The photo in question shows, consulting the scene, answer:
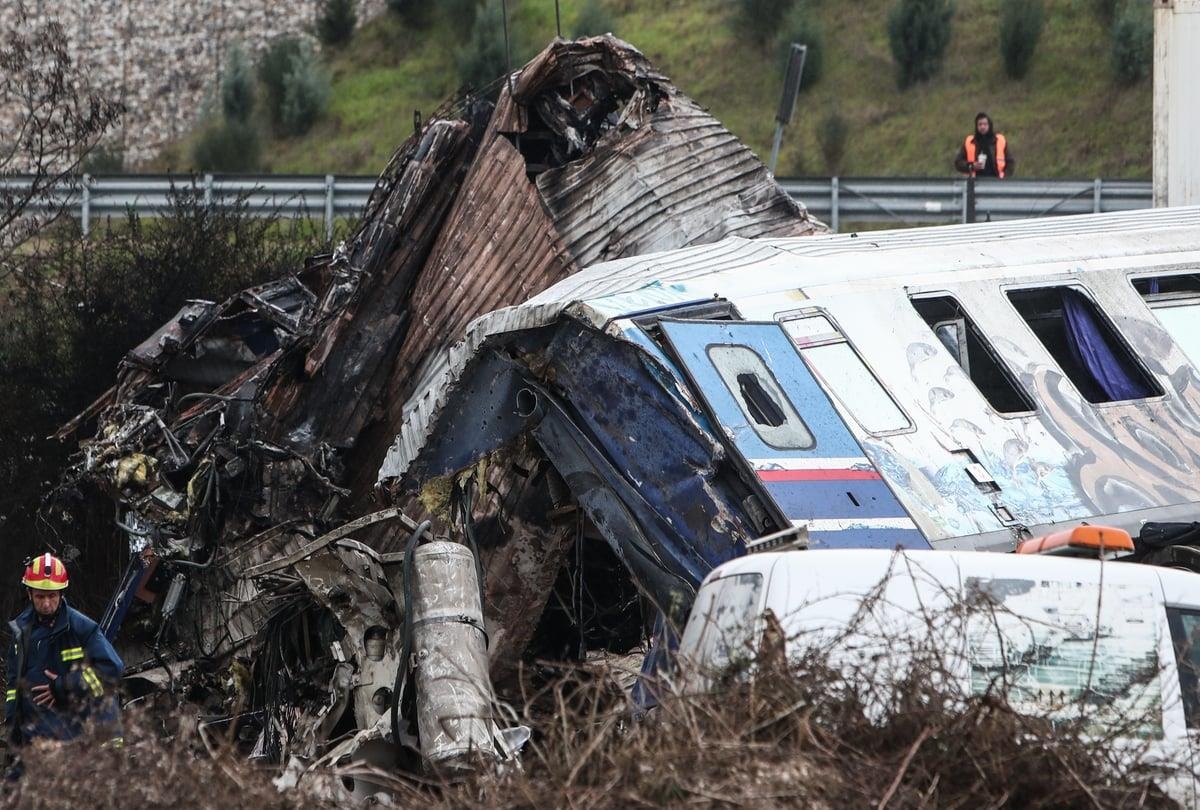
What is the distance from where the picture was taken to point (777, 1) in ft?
127

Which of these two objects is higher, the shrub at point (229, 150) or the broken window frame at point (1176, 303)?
the broken window frame at point (1176, 303)

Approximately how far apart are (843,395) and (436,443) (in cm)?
286

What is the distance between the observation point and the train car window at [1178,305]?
11.1 m

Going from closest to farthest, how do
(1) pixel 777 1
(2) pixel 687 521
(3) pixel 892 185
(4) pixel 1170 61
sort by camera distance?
(2) pixel 687 521 < (4) pixel 1170 61 < (3) pixel 892 185 < (1) pixel 777 1

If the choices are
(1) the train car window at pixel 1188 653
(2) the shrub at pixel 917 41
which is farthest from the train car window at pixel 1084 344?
(2) the shrub at pixel 917 41

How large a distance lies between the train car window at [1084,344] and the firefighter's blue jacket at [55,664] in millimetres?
5575

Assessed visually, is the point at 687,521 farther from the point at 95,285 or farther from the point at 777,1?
the point at 777,1

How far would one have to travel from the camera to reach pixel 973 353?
408 inches

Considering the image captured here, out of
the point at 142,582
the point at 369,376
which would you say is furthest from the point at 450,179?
the point at 142,582

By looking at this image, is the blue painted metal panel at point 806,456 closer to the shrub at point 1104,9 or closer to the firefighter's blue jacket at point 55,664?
the firefighter's blue jacket at point 55,664

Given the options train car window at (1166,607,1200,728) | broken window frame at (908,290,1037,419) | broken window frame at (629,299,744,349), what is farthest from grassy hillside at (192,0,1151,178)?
train car window at (1166,607,1200,728)

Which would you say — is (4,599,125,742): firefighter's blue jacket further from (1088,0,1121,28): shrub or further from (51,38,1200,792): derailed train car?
(1088,0,1121,28): shrub

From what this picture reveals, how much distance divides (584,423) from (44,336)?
34.9 ft

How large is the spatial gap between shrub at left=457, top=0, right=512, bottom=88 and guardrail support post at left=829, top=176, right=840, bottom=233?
15876 millimetres
